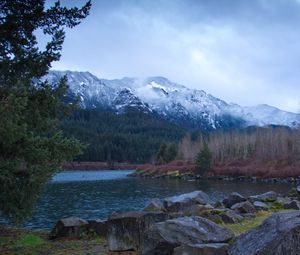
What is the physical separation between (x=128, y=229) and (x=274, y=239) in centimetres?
769

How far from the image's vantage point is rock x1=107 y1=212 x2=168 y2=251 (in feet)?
52.5

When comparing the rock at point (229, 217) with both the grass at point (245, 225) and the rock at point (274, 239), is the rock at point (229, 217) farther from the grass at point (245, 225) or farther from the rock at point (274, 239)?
the rock at point (274, 239)

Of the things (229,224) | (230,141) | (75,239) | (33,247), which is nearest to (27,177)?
(33,247)

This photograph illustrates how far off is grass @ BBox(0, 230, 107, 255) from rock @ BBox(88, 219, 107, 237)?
587 mm

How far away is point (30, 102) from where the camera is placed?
1491 cm

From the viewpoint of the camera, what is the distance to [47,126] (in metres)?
15.8

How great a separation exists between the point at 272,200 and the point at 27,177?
2621cm

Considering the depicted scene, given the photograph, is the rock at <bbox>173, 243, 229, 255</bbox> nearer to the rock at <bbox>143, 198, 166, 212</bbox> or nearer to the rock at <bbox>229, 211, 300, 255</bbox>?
the rock at <bbox>229, 211, 300, 255</bbox>

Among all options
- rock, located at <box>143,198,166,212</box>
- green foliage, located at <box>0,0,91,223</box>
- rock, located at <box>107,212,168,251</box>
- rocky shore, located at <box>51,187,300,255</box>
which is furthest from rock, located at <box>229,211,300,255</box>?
rock, located at <box>143,198,166,212</box>

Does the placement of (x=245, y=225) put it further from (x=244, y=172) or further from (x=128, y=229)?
(x=244, y=172)

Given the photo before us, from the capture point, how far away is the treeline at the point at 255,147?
13738 centimetres

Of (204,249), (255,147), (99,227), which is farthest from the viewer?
(255,147)

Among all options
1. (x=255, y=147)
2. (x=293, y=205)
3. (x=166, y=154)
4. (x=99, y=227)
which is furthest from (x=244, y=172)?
(x=99, y=227)

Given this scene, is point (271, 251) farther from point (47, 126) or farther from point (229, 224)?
point (229, 224)
